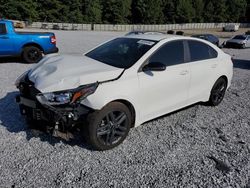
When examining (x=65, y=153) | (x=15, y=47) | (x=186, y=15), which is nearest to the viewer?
(x=65, y=153)

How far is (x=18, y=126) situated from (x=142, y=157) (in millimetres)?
2159

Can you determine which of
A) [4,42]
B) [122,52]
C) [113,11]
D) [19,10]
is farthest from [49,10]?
[122,52]

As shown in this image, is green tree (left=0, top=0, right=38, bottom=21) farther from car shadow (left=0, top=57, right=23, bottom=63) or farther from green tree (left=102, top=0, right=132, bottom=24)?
car shadow (left=0, top=57, right=23, bottom=63)

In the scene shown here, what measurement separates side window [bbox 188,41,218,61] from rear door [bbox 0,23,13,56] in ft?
22.3

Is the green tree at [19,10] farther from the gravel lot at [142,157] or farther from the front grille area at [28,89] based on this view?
the front grille area at [28,89]

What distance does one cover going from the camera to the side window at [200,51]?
480cm

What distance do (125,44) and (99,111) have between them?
5.55 feet

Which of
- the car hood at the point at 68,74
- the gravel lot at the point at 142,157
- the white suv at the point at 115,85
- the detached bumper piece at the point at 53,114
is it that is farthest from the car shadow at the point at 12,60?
the detached bumper piece at the point at 53,114

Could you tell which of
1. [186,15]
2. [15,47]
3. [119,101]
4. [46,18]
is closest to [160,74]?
[119,101]

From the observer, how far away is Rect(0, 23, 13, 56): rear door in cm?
876

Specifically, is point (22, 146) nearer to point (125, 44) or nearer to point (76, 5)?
point (125, 44)

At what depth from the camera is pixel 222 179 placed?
318 cm

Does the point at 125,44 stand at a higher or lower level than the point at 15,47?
higher

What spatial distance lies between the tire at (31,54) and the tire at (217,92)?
272 inches
